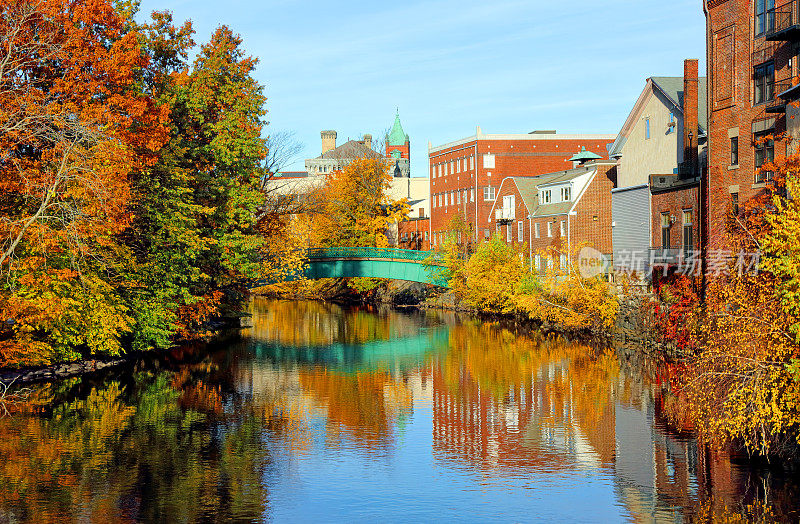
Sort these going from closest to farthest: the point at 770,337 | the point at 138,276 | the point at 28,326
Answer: the point at 770,337
the point at 28,326
the point at 138,276

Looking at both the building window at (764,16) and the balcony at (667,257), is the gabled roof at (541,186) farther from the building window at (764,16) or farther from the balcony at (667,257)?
the building window at (764,16)

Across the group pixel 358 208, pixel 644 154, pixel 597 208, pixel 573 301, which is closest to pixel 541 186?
pixel 597 208

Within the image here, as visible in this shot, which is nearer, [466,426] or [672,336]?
[466,426]

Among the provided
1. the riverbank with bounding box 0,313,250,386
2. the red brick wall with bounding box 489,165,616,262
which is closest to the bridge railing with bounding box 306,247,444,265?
the red brick wall with bounding box 489,165,616,262

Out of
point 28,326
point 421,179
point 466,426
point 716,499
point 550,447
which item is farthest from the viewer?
point 421,179

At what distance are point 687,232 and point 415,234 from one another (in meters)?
68.3

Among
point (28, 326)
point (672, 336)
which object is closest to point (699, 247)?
point (672, 336)

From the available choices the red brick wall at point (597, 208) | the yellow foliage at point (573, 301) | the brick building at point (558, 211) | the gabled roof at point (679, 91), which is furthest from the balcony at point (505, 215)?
the gabled roof at point (679, 91)

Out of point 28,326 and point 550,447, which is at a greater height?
point 28,326

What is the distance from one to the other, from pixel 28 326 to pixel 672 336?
2802cm

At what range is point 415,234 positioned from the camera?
374 feet

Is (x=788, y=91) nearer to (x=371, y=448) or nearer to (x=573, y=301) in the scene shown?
(x=573, y=301)

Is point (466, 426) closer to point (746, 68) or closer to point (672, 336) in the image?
point (672, 336)

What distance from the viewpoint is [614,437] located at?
2759 cm
